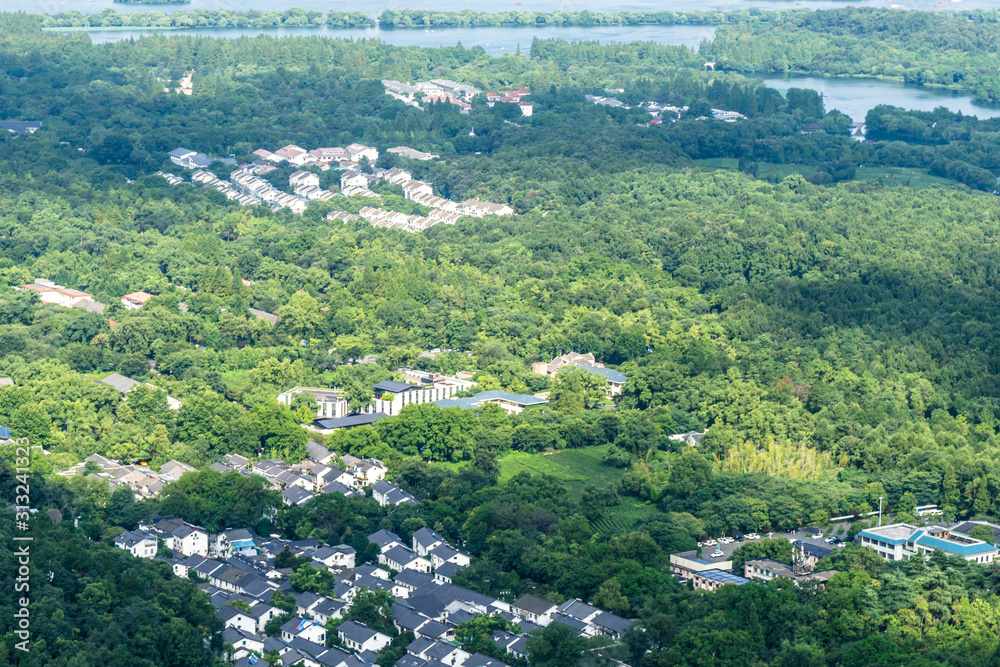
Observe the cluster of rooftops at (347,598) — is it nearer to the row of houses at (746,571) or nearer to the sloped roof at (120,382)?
the row of houses at (746,571)

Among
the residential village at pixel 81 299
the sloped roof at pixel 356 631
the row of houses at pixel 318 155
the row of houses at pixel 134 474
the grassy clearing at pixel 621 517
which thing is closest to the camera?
the sloped roof at pixel 356 631

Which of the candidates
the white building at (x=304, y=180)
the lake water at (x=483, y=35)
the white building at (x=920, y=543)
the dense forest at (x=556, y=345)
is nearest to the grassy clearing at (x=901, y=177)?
the dense forest at (x=556, y=345)

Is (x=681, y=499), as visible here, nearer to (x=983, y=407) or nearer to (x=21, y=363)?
(x=983, y=407)

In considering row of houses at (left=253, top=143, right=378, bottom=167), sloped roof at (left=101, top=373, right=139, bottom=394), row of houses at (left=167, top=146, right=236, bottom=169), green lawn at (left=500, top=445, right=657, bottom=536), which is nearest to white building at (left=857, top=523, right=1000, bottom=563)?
green lawn at (left=500, top=445, right=657, bottom=536)

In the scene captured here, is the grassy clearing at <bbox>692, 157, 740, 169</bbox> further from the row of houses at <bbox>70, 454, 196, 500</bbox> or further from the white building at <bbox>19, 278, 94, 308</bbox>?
the row of houses at <bbox>70, 454, 196, 500</bbox>

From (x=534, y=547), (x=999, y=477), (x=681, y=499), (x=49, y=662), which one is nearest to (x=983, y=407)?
(x=999, y=477)

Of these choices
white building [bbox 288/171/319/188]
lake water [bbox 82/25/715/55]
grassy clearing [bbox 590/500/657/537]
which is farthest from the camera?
lake water [bbox 82/25/715/55]
